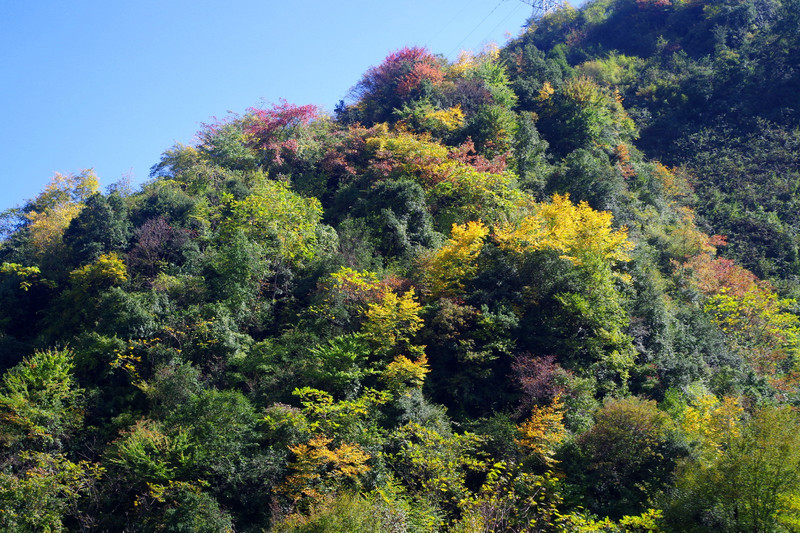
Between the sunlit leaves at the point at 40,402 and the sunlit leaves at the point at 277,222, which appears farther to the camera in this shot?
the sunlit leaves at the point at 277,222

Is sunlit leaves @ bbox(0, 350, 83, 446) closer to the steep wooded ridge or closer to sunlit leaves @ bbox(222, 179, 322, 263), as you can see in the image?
the steep wooded ridge

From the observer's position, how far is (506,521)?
52.2ft

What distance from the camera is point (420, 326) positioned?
23.3 meters

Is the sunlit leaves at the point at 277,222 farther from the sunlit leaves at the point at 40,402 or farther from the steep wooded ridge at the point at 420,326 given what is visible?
the sunlit leaves at the point at 40,402

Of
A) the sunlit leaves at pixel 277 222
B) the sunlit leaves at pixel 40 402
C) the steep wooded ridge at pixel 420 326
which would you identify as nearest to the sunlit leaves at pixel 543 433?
the steep wooded ridge at pixel 420 326

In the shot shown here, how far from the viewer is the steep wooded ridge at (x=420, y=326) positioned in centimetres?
1772

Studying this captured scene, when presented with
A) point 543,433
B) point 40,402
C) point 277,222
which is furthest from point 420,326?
point 40,402

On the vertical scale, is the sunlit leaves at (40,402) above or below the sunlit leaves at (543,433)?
above

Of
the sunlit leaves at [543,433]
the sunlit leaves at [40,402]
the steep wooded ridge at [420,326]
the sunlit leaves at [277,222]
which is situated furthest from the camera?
the sunlit leaves at [277,222]

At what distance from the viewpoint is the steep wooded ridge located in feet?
58.1

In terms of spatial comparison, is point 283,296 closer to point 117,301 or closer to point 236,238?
point 236,238

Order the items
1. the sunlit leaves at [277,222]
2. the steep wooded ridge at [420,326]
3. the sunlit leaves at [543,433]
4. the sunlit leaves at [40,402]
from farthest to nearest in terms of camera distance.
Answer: the sunlit leaves at [277,222] < the sunlit leaves at [40,402] < the sunlit leaves at [543,433] < the steep wooded ridge at [420,326]

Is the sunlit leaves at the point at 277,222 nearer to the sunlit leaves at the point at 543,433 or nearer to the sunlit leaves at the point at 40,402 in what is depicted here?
the sunlit leaves at the point at 40,402

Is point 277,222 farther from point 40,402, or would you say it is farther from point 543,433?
point 543,433
